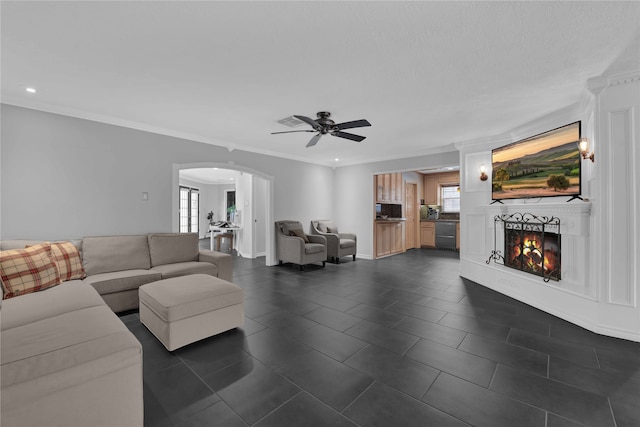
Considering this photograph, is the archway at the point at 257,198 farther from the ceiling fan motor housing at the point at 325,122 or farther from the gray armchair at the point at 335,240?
the ceiling fan motor housing at the point at 325,122

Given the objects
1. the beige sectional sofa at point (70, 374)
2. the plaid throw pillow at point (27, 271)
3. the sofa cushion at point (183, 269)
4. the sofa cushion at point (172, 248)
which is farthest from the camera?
the sofa cushion at point (172, 248)

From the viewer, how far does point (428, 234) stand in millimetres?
9109

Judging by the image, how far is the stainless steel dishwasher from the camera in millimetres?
8531

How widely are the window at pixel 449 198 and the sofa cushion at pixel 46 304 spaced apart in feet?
30.3

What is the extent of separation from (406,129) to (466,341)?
10.3ft

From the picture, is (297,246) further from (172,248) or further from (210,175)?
(210,175)

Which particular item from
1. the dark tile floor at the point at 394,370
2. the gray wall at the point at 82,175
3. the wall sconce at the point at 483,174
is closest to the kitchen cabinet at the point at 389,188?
the wall sconce at the point at 483,174

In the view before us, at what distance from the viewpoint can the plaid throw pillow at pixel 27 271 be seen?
252 centimetres

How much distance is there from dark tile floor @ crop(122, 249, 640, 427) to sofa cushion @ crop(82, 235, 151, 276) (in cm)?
73

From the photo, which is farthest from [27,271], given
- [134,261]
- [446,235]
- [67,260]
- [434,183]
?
[434,183]

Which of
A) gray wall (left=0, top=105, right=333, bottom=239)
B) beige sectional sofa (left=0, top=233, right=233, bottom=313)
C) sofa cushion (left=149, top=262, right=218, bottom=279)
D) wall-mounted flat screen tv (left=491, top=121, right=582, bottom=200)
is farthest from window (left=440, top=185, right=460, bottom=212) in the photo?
sofa cushion (left=149, top=262, right=218, bottom=279)

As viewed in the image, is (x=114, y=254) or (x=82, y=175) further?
(x=82, y=175)

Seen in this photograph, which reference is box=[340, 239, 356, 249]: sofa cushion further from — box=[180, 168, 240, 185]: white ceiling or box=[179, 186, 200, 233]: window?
box=[179, 186, 200, 233]: window

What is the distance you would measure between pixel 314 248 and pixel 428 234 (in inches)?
195
